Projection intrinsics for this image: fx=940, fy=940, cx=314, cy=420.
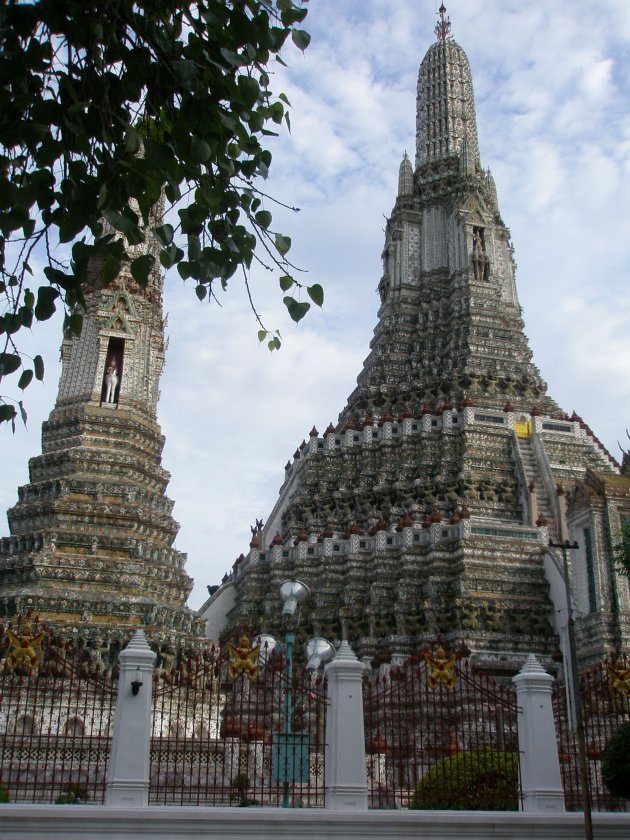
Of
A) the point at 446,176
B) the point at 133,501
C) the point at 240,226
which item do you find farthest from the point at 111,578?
the point at 446,176

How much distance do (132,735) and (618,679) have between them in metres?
7.29

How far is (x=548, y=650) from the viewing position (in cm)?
2748

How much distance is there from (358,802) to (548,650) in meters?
17.2

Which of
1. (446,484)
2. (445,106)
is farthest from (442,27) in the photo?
(446,484)

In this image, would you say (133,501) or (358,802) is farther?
(133,501)

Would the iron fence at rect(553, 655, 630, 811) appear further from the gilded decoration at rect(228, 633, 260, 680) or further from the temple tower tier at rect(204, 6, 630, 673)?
the temple tower tier at rect(204, 6, 630, 673)

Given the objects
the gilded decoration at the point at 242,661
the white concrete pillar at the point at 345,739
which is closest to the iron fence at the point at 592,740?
the white concrete pillar at the point at 345,739

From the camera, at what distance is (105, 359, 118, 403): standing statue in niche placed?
2798 cm

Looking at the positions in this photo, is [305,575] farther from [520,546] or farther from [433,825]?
[433,825]

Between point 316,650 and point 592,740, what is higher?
point 316,650

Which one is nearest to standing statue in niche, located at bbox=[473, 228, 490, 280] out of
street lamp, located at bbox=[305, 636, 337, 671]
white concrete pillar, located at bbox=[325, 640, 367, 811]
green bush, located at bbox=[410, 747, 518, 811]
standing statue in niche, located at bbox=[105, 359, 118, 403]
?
standing statue in niche, located at bbox=[105, 359, 118, 403]

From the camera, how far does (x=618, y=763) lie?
1262 cm

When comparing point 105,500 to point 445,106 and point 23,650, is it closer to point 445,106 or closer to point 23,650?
point 23,650

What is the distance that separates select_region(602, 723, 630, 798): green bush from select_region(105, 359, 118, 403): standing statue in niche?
61.9 feet
